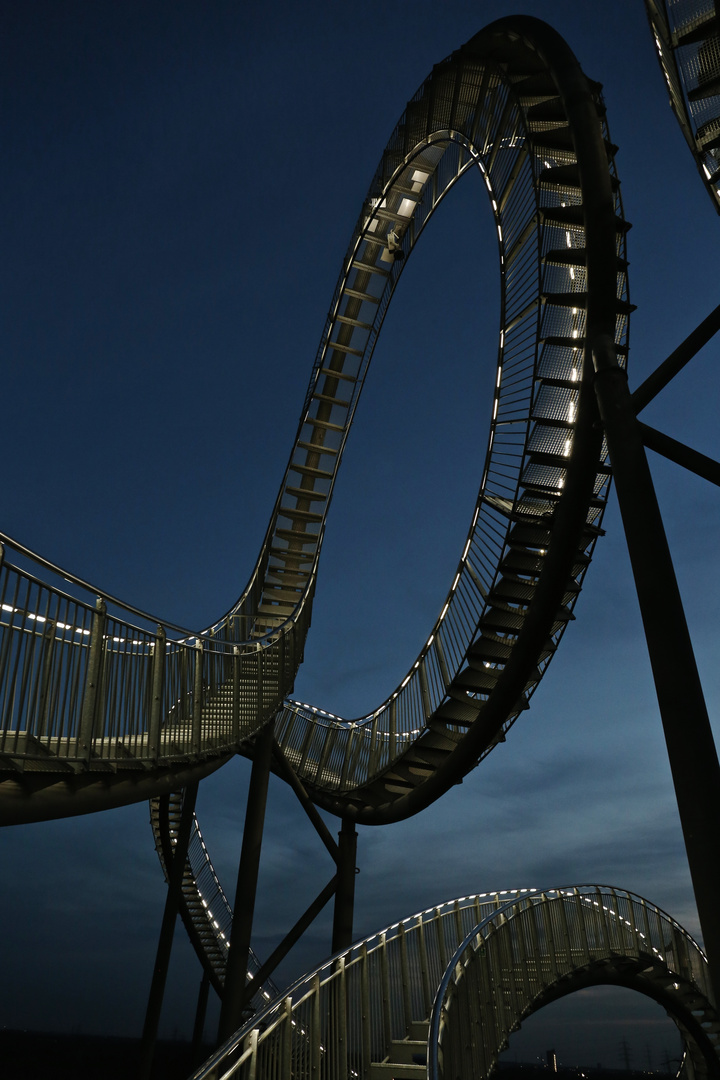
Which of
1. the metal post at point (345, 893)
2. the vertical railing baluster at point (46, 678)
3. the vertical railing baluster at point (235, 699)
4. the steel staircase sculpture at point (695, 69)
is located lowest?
the metal post at point (345, 893)

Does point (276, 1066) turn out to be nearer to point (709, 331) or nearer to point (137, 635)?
point (137, 635)

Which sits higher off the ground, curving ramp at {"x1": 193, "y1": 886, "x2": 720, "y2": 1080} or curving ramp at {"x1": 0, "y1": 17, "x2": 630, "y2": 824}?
curving ramp at {"x1": 0, "y1": 17, "x2": 630, "y2": 824}

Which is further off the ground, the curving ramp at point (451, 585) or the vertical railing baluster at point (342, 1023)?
the curving ramp at point (451, 585)

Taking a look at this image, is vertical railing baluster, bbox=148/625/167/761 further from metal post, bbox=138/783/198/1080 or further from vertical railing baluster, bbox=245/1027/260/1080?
metal post, bbox=138/783/198/1080

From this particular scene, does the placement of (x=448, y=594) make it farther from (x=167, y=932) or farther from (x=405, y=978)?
(x=167, y=932)

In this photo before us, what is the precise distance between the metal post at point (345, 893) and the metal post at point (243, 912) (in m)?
3.07

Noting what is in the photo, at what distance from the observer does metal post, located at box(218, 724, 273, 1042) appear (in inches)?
432

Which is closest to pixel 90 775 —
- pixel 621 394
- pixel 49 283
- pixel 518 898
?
pixel 621 394

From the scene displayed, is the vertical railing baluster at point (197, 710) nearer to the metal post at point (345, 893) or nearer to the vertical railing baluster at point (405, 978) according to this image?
the vertical railing baluster at point (405, 978)

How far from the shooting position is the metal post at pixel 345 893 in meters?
14.4

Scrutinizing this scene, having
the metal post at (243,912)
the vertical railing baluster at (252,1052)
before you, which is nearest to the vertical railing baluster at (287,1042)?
the vertical railing baluster at (252,1052)

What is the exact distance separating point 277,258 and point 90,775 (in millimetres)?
142076

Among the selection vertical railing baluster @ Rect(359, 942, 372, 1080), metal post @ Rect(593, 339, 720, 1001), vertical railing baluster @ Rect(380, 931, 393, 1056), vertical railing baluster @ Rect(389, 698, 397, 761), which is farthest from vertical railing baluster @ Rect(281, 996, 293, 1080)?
vertical railing baluster @ Rect(389, 698, 397, 761)

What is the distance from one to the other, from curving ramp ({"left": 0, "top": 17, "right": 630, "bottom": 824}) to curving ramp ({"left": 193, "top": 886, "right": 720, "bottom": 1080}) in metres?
2.17
